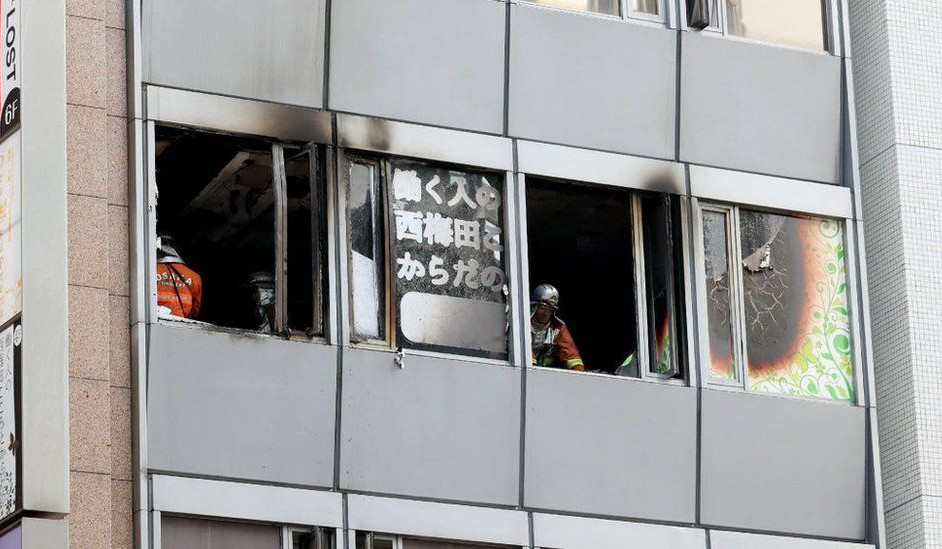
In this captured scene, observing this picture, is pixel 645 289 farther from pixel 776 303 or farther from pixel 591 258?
pixel 776 303

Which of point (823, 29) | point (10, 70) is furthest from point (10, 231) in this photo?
point (823, 29)

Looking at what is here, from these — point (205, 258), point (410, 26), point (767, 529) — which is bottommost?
point (767, 529)

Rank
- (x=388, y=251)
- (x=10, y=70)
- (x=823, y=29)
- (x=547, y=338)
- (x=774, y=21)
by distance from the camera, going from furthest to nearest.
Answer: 1. (x=823, y=29)
2. (x=774, y=21)
3. (x=547, y=338)
4. (x=388, y=251)
5. (x=10, y=70)

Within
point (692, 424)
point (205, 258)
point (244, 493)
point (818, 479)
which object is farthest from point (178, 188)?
point (818, 479)

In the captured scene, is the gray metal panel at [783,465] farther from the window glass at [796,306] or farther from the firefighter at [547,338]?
the firefighter at [547,338]

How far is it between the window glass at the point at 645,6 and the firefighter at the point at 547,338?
3.19 m

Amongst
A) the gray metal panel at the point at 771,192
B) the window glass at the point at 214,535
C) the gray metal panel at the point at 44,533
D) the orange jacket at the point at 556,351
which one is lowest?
the gray metal panel at the point at 44,533

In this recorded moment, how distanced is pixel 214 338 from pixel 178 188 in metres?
2.35

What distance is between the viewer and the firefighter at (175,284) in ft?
72.1

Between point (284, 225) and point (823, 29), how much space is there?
6.93m

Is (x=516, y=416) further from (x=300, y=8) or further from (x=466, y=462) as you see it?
(x=300, y=8)

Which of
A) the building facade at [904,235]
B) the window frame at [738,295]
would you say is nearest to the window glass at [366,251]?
the window frame at [738,295]

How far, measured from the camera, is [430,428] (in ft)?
73.7

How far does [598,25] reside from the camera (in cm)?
2441
